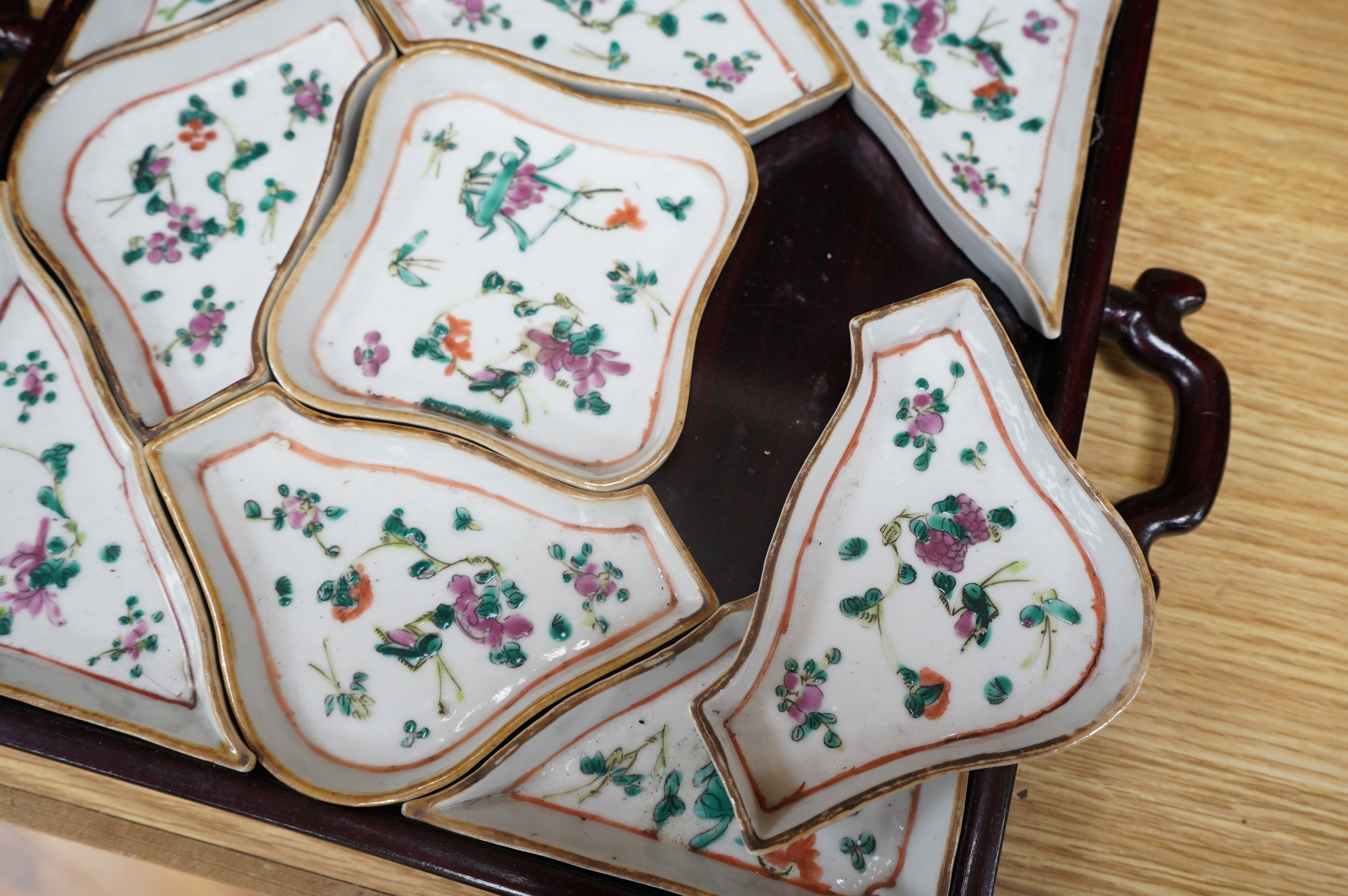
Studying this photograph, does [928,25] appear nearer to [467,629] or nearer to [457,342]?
[457,342]

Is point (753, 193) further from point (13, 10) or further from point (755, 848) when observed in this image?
point (13, 10)

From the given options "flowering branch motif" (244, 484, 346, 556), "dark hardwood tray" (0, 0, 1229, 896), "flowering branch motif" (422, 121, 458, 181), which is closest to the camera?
"dark hardwood tray" (0, 0, 1229, 896)

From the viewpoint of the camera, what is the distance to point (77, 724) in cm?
59

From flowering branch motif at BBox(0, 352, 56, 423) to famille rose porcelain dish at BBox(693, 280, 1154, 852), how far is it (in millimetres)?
600

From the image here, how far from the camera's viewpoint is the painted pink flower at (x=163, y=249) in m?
0.75

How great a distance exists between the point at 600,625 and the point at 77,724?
1.22ft

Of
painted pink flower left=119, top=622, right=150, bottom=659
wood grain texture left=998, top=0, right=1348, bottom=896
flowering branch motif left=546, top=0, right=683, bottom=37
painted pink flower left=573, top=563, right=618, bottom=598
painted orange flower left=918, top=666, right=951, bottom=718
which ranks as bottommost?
wood grain texture left=998, top=0, right=1348, bottom=896

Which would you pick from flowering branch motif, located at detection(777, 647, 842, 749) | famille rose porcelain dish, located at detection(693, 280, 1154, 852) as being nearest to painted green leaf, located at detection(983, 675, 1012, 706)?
famille rose porcelain dish, located at detection(693, 280, 1154, 852)

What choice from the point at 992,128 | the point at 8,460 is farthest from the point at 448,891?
the point at 992,128

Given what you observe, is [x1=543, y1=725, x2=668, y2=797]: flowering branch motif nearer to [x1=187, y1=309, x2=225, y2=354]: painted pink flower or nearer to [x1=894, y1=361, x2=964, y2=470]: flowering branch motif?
[x1=894, y1=361, x2=964, y2=470]: flowering branch motif

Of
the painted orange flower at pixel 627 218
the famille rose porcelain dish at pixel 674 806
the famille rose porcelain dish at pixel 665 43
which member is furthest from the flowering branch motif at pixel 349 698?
the famille rose porcelain dish at pixel 665 43

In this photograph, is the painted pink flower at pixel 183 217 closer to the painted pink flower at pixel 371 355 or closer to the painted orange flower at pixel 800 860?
the painted pink flower at pixel 371 355

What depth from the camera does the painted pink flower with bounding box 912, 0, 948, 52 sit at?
817 mm

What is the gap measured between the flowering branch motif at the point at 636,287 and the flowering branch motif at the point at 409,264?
0.53ft
